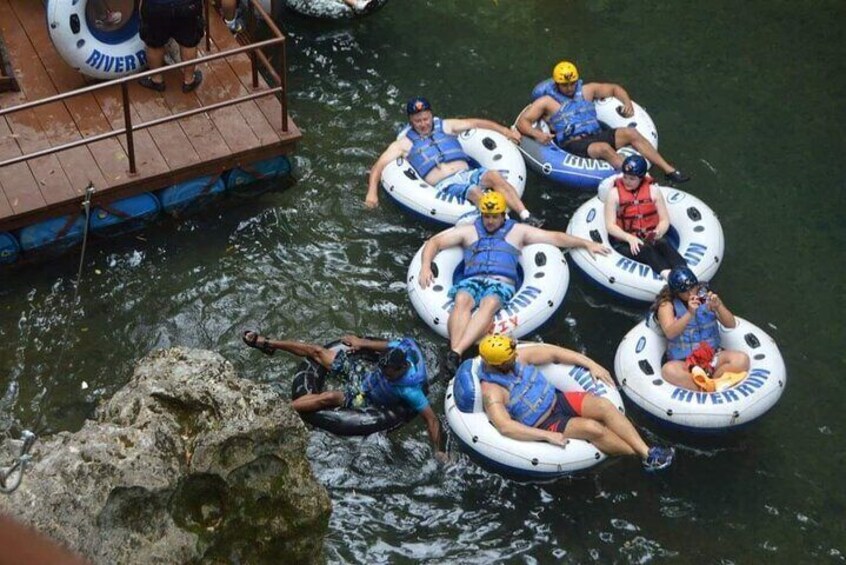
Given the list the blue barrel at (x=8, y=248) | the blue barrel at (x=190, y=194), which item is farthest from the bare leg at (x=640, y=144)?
the blue barrel at (x=8, y=248)

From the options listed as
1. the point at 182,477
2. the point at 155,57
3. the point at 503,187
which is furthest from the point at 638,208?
the point at 182,477

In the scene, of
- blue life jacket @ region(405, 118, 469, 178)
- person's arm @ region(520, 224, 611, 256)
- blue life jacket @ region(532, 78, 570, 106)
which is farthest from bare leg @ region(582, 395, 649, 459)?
blue life jacket @ region(532, 78, 570, 106)

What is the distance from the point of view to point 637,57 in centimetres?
1197

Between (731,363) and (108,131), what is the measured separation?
5624mm

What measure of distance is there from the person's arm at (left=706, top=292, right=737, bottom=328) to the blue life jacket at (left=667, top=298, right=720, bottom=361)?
0.04 metres

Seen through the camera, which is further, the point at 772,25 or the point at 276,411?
the point at 772,25

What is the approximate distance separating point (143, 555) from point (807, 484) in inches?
199

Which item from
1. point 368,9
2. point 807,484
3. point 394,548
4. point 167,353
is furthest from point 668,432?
point 368,9

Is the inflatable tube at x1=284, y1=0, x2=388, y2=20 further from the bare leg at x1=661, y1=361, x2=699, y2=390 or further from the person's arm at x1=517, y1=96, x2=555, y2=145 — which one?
the bare leg at x1=661, y1=361, x2=699, y2=390

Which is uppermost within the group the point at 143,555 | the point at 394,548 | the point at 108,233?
the point at 143,555

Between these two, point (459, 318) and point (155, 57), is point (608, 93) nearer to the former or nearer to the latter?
point (459, 318)

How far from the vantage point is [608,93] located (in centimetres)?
1060

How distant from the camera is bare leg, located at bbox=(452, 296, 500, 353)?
27.8 feet

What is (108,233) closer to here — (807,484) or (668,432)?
(668,432)
